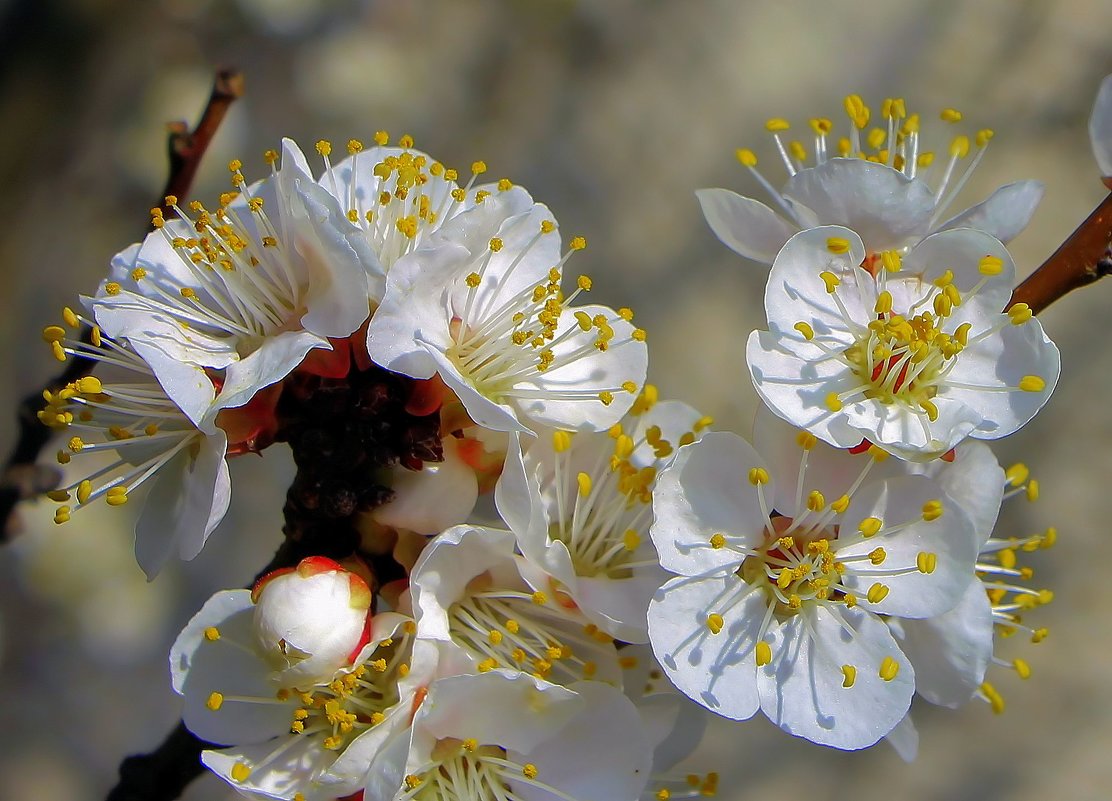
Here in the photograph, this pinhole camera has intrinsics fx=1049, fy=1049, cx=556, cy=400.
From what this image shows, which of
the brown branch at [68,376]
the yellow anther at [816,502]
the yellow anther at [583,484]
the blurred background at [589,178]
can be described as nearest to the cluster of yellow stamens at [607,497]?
the yellow anther at [583,484]

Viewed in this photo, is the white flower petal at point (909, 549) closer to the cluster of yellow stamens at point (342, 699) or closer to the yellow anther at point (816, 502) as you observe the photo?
the yellow anther at point (816, 502)

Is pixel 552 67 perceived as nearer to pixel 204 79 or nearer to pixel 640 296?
pixel 640 296

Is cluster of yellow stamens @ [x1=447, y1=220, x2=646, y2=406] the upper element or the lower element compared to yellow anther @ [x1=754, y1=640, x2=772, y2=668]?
upper

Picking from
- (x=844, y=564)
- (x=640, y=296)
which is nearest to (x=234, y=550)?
(x=640, y=296)

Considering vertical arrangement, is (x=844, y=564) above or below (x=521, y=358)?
below

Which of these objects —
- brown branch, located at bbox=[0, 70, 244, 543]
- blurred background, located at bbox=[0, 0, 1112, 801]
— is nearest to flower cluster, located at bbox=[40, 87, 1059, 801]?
brown branch, located at bbox=[0, 70, 244, 543]

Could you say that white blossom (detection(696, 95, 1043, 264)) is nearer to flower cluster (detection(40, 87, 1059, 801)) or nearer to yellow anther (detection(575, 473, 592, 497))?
flower cluster (detection(40, 87, 1059, 801))

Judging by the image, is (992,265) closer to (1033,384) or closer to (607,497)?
(1033,384)
